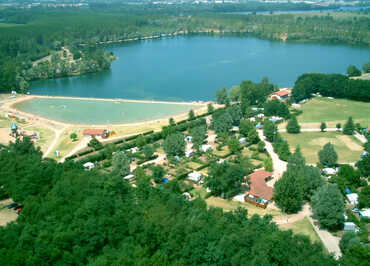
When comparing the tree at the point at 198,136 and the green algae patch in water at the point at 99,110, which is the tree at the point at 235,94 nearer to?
the green algae patch in water at the point at 99,110

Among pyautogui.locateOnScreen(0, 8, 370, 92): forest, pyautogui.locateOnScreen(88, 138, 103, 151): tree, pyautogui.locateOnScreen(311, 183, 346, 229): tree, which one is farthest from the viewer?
pyautogui.locateOnScreen(0, 8, 370, 92): forest

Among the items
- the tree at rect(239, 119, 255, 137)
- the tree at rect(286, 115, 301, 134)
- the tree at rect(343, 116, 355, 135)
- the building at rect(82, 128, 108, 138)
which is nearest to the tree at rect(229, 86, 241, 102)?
the tree at rect(286, 115, 301, 134)

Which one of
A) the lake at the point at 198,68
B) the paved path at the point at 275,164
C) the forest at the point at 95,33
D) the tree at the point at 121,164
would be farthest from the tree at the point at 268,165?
the forest at the point at 95,33

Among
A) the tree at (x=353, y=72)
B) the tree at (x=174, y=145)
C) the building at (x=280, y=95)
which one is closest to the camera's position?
the tree at (x=174, y=145)

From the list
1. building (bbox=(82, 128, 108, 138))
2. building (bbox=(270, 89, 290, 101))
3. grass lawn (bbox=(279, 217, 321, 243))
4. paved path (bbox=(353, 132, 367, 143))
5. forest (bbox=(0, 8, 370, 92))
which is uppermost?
forest (bbox=(0, 8, 370, 92))

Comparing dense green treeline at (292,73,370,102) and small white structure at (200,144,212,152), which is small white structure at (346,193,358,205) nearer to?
small white structure at (200,144,212,152)

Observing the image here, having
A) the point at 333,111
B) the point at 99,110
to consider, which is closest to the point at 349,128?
the point at 333,111

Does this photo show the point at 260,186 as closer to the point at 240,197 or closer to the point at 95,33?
the point at 240,197
